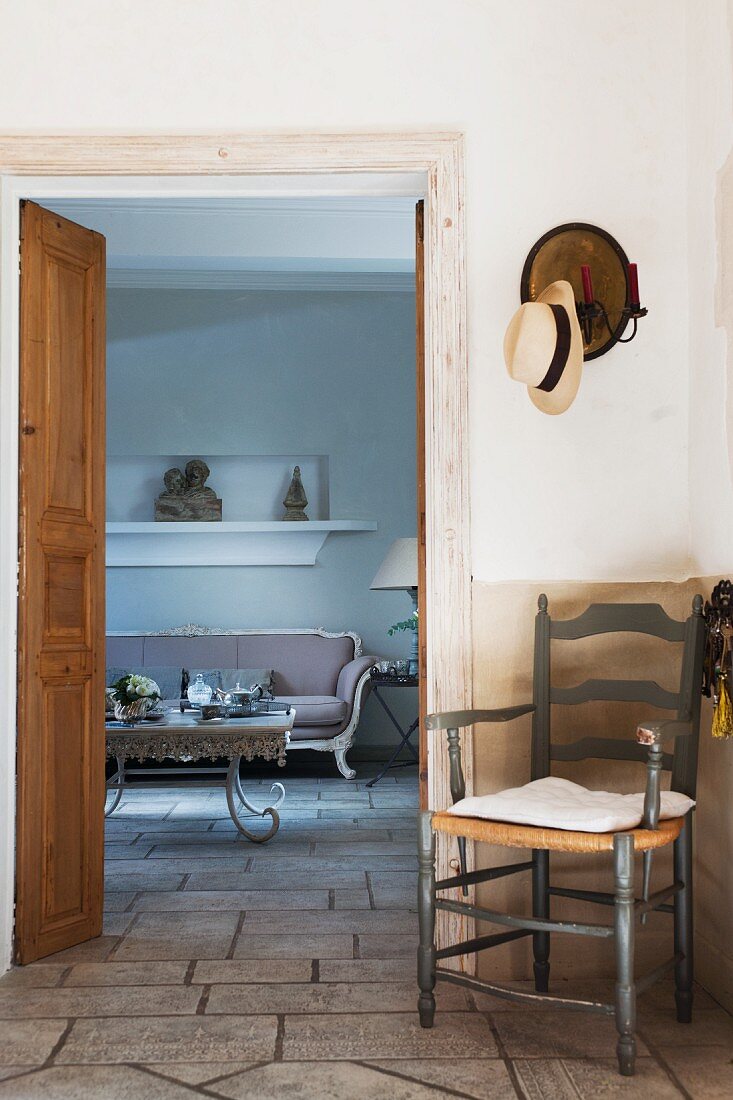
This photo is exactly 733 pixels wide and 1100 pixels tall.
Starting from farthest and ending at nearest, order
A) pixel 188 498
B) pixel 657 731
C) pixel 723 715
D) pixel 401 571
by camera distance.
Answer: pixel 188 498 < pixel 401 571 < pixel 723 715 < pixel 657 731

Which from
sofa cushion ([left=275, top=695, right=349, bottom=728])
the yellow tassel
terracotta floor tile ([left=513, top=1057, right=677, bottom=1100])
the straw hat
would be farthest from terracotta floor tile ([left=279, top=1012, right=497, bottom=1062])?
sofa cushion ([left=275, top=695, right=349, bottom=728])

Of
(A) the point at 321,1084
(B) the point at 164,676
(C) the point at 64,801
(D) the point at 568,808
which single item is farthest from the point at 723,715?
(B) the point at 164,676

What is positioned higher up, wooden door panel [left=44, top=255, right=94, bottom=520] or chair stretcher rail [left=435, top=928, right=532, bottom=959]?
wooden door panel [left=44, top=255, right=94, bottom=520]

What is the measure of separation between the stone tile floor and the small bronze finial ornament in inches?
152

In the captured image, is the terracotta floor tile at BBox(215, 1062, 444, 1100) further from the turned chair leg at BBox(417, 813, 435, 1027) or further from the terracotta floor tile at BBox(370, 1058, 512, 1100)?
the turned chair leg at BBox(417, 813, 435, 1027)

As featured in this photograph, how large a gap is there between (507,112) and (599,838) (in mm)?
2196

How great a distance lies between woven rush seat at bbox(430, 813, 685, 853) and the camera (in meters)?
2.23

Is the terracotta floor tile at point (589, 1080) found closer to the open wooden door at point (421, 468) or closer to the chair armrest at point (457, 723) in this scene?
the chair armrest at point (457, 723)

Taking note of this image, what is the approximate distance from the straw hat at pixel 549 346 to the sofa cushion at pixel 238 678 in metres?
4.41

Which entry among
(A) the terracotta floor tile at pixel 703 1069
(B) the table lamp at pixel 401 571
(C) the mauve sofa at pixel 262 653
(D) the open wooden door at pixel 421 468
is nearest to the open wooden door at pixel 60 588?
(D) the open wooden door at pixel 421 468

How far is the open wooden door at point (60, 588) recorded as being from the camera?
3141 millimetres

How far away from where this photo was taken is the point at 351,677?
6762 mm

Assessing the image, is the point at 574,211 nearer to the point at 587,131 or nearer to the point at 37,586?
the point at 587,131

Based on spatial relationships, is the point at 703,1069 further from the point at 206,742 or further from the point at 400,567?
the point at 400,567
